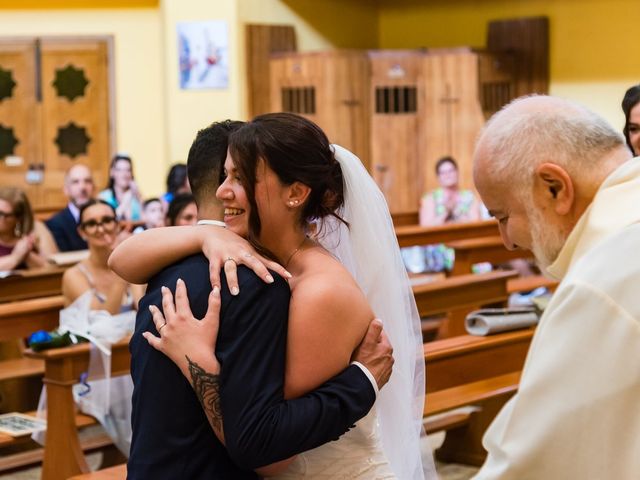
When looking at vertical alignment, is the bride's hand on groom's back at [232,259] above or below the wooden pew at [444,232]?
above

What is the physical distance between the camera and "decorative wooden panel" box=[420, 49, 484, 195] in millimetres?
13352

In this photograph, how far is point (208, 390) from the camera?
2.27m

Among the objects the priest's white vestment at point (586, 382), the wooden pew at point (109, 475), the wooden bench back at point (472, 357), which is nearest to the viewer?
the priest's white vestment at point (586, 382)

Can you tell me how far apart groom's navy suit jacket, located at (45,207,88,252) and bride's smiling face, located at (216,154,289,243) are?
606 centimetres

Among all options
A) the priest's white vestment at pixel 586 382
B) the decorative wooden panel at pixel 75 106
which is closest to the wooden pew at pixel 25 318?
the priest's white vestment at pixel 586 382

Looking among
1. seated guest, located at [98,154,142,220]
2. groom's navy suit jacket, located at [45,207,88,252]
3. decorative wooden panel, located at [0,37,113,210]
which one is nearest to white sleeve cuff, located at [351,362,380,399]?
groom's navy suit jacket, located at [45,207,88,252]

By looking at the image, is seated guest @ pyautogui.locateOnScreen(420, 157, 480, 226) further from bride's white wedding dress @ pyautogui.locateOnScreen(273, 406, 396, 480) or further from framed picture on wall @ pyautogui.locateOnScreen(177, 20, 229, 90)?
bride's white wedding dress @ pyautogui.locateOnScreen(273, 406, 396, 480)

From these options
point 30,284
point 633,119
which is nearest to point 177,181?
point 30,284

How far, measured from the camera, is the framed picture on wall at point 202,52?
43.3 ft

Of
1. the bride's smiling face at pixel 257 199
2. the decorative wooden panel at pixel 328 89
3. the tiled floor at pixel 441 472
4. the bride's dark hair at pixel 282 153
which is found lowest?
the tiled floor at pixel 441 472

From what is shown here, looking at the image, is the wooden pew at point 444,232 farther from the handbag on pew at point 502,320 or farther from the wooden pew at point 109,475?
the wooden pew at point 109,475

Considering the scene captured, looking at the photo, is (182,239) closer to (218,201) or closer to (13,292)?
(218,201)

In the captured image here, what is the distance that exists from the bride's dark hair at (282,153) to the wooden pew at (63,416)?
7.91 feet

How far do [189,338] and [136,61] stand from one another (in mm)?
12130
